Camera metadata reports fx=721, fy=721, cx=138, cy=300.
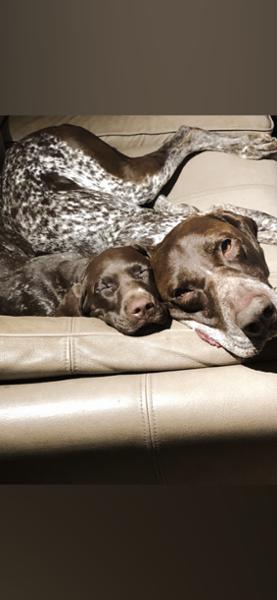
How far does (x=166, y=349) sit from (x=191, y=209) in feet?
4.77

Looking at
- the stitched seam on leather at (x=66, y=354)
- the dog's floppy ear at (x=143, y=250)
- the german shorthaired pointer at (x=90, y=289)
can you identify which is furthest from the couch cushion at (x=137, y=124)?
the stitched seam on leather at (x=66, y=354)

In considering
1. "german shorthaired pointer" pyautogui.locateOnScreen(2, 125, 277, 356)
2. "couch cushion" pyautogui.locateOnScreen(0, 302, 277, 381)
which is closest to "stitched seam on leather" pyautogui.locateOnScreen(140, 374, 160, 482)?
"couch cushion" pyautogui.locateOnScreen(0, 302, 277, 381)

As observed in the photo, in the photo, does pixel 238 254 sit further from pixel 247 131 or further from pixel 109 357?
pixel 247 131

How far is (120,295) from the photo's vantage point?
3129 mm

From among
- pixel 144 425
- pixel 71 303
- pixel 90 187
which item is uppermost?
pixel 90 187

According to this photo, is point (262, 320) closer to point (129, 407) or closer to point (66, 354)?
point (129, 407)

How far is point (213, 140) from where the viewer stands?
14.4 ft

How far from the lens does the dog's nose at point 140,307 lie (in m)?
2.88

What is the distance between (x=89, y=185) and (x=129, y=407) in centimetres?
209

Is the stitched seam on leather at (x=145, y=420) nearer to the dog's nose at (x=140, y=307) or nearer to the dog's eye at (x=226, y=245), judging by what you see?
the dog's nose at (x=140, y=307)

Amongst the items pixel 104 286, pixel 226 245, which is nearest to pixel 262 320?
pixel 226 245

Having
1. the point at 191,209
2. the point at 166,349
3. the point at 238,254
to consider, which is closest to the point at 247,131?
the point at 191,209

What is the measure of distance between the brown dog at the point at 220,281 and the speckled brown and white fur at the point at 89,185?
0.75 metres

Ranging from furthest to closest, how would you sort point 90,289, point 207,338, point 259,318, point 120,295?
point 90,289 → point 120,295 → point 207,338 → point 259,318
